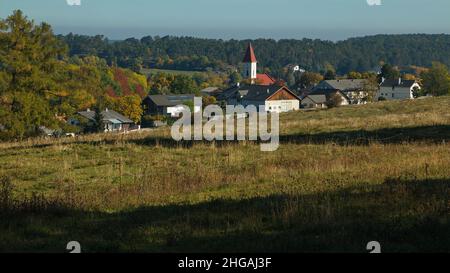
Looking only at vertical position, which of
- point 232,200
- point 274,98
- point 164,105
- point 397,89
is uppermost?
point 232,200

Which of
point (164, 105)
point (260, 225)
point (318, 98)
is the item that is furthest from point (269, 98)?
point (260, 225)

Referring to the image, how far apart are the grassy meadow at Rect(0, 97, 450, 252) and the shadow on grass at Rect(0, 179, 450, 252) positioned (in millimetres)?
17

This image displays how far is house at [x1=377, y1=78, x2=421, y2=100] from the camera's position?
415ft

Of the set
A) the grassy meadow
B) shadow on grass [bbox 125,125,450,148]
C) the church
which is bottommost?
the church

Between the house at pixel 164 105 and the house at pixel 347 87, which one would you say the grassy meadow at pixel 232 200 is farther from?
the house at pixel 347 87

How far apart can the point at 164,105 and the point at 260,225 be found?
114863mm

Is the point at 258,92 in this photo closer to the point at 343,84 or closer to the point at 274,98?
the point at 274,98

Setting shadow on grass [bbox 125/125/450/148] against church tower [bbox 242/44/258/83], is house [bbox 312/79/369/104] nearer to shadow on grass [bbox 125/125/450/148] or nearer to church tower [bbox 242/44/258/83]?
church tower [bbox 242/44/258/83]

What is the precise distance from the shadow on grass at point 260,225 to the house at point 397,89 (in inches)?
4737

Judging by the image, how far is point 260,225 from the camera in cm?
871

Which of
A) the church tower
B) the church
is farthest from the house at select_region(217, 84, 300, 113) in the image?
the church tower

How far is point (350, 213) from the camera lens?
30.2 ft

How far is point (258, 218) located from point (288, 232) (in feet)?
2.99
